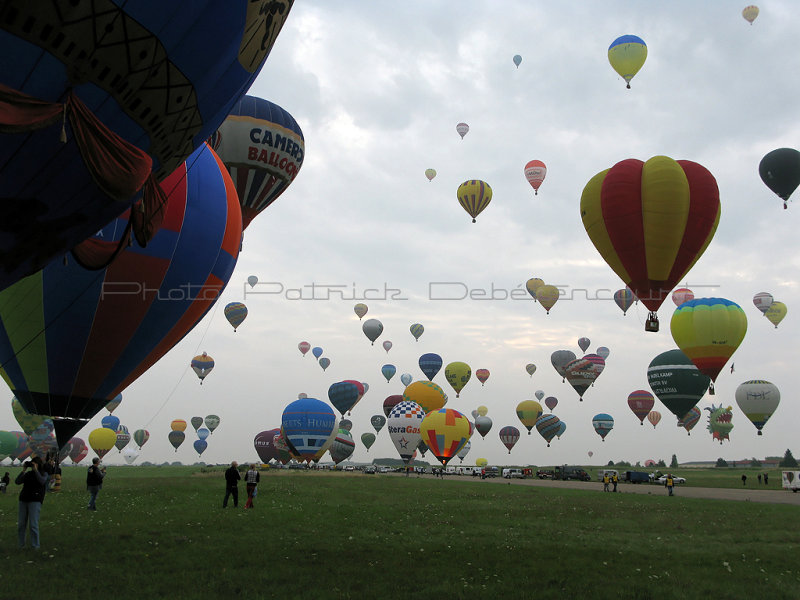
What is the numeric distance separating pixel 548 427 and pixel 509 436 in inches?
301

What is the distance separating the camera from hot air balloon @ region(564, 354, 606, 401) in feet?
210

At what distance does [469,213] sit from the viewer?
170 feet

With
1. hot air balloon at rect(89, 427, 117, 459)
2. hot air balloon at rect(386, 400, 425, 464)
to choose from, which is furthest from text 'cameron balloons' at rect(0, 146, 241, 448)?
hot air balloon at rect(89, 427, 117, 459)

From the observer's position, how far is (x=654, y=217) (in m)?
26.0

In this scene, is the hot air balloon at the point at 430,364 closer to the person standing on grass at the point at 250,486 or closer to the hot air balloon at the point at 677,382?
the hot air balloon at the point at 677,382

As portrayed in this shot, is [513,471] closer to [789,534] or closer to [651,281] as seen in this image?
[651,281]

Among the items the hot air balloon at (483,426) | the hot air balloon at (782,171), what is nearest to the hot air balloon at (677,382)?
the hot air balloon at (782,171)

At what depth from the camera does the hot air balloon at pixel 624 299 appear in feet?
181

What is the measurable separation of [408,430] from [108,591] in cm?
5160

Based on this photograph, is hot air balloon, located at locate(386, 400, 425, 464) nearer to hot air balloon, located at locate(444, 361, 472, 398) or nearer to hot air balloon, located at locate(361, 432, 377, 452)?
hot air balloon, located at locate(444, 361, 472, 398)

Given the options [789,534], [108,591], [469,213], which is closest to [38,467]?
[108,591]

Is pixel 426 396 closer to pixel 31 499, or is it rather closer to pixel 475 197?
pixel 475 197

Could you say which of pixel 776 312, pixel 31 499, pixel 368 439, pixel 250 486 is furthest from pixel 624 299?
pixel 368 439

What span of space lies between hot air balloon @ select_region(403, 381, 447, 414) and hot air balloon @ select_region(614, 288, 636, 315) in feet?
67.6
